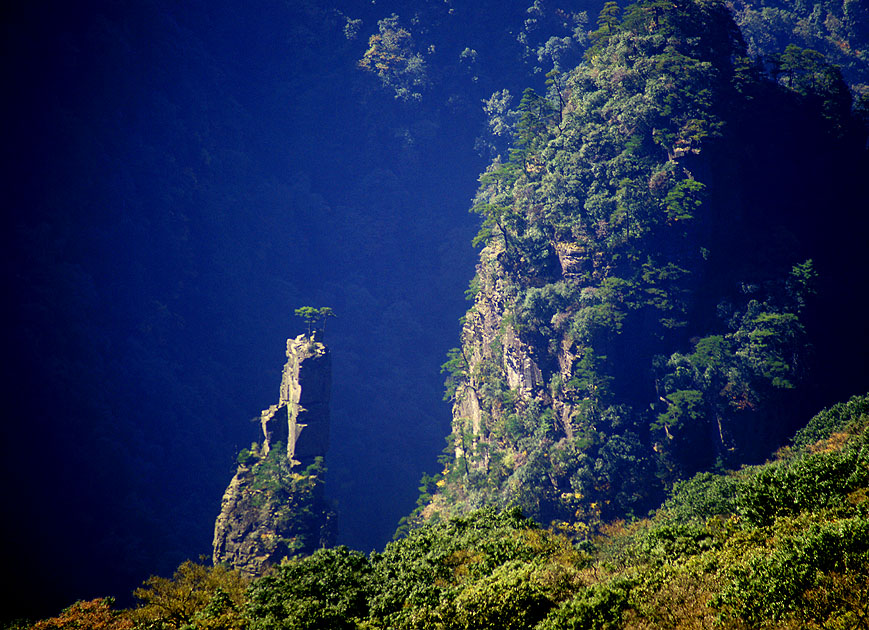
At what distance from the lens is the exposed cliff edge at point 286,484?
45406mm

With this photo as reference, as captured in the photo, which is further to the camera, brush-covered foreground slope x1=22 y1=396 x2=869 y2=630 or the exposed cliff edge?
the exposed cliff edge

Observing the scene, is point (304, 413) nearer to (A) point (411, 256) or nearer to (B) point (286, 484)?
(B) point (286, 484)

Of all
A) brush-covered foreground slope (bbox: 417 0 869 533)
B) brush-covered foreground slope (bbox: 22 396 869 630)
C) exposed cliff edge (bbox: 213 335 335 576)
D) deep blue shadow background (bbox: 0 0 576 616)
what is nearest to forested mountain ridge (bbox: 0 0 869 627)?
brush-covered foreground slope (bbox: 417 0 869 533)

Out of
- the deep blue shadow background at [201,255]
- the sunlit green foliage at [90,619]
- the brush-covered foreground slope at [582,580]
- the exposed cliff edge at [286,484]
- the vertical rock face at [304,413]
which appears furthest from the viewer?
the deep blue shadow background at [201,255]

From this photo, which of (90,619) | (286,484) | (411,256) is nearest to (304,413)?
(286,484)

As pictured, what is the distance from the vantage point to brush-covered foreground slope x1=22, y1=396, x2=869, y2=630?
880 cm

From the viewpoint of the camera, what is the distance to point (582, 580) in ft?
42.5

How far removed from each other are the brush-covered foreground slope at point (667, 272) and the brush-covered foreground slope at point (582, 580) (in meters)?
21.4

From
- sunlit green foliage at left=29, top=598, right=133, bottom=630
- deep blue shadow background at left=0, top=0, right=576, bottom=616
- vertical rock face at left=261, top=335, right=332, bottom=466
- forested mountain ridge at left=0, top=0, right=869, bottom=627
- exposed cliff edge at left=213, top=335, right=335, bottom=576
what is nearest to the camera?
sunlit green foliage at left=29, top=598, right=133, bottom=630

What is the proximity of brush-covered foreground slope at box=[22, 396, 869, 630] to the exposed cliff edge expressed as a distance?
2853cm

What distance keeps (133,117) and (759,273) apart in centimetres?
8910

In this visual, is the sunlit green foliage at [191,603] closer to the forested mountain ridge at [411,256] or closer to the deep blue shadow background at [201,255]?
the forested mountain ridge at [411,256]

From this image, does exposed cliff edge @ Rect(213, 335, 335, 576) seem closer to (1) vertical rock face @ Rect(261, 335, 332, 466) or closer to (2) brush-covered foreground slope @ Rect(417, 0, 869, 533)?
(1) vertical rock face @ Rect(261, 335, 332, 466)

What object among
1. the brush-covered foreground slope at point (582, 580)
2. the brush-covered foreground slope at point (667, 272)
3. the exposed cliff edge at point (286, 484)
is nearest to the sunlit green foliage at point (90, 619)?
the brush-covered foreground slope at point (582, 580)
